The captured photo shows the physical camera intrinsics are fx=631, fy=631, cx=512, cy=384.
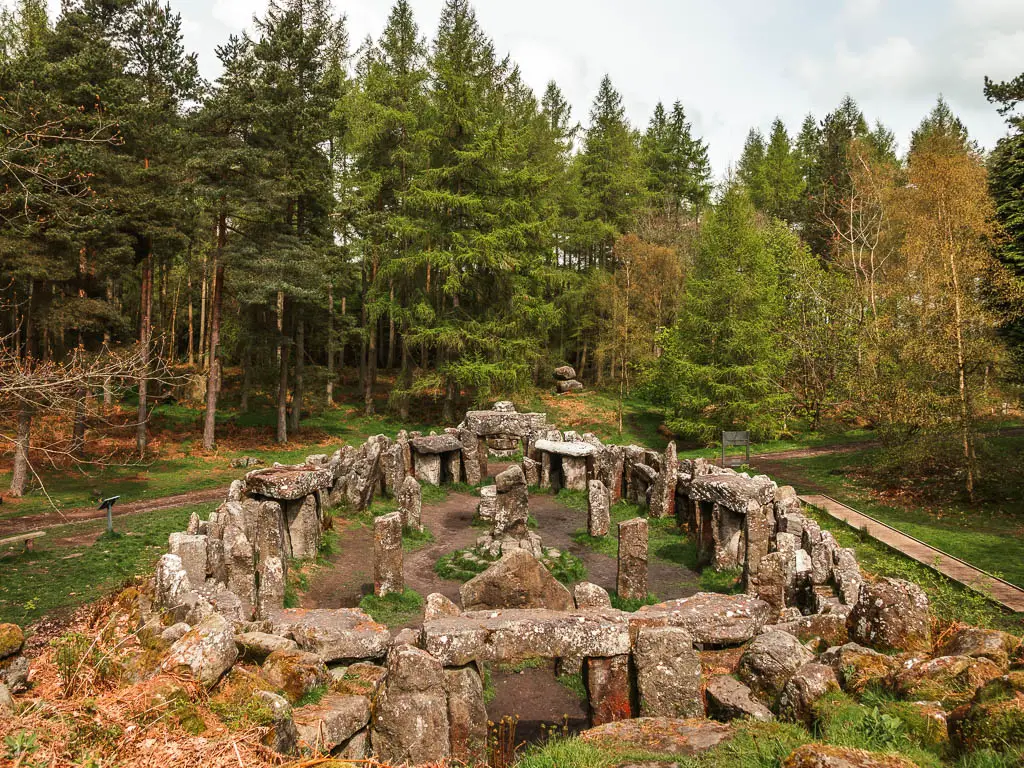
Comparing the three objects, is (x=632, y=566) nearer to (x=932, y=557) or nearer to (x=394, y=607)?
(x=394, y=607)

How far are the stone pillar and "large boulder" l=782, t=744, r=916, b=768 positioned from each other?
15.4 m

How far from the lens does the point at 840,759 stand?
419 centimetres

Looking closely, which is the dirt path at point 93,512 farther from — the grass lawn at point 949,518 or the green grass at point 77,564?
the grass lawn at point 949,518

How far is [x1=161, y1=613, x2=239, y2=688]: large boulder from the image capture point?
589 centimetres

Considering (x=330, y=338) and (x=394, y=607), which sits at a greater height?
(x=330, y=338)

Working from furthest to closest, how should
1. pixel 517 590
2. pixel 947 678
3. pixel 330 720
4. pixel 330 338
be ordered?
pixel 330 338 < pixel 517 590 < pixel 330 720 < pixel 947 678

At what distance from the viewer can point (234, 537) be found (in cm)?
1036

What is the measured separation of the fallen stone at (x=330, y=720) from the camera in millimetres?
6047

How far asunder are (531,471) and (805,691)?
563 inches

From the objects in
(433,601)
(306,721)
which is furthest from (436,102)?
(306,721)

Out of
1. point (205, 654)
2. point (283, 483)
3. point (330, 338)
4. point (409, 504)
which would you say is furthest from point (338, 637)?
point (330, 338)

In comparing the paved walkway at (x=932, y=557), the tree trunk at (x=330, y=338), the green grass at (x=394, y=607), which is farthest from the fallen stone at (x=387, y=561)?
the tree trunk at (x=330, y=338)

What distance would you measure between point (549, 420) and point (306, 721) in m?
27.4

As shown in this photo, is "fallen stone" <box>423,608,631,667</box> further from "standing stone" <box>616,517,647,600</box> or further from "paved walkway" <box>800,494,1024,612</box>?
"paved walkway" <box>800,494,1024,612</box>
